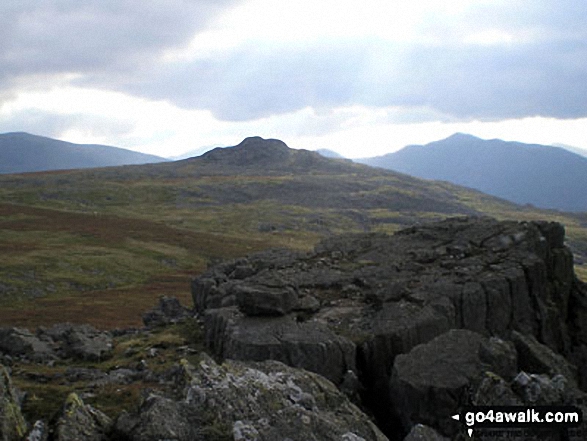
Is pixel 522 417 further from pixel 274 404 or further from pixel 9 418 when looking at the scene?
pixel 9 418

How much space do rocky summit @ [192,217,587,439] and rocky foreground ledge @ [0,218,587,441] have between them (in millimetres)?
92

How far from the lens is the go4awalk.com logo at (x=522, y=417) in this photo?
57.9 ft

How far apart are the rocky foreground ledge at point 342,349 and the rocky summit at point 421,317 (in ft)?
0.30

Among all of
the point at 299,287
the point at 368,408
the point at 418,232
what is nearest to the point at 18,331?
the point at 299,287

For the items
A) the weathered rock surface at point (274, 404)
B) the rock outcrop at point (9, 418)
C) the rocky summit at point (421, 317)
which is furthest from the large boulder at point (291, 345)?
the rock outcrop at point (9, 418)

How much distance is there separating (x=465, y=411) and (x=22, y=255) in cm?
10123

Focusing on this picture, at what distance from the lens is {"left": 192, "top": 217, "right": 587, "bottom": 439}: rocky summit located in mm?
23141

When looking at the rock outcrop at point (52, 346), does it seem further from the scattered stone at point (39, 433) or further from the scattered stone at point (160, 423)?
the scattered stone at point (39, 433)

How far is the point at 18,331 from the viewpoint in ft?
134

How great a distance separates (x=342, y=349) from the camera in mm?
28312

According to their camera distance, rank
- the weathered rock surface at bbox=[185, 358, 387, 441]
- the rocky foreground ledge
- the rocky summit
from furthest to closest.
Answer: the rocky summit
the rocky foreground ledge
the weathered rock surface at bbox=[185, 358, 387, 441]

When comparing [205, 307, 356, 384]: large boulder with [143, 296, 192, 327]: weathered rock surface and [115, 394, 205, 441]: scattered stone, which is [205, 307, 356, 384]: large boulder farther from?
[143, 296, 192, 327]: weathered rock surface

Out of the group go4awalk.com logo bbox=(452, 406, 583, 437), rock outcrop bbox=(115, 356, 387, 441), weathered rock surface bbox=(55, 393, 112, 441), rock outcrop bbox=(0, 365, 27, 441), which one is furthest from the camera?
go4awalk.com logo bbox=(452, 406, 583, 437)

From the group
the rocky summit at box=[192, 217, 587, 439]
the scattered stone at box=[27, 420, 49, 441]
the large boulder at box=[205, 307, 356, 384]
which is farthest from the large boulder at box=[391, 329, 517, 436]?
the scattered stone at box=[27, 420, 49, 441]
